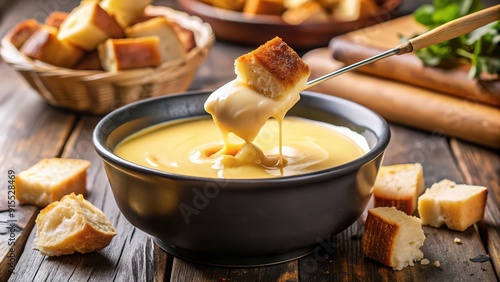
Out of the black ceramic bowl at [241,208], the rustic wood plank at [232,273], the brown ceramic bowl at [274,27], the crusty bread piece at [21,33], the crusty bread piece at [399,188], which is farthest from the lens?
Result: the brown ceramic bowl at [274,27]

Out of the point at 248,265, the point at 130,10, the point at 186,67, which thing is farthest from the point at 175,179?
the point at 130,10

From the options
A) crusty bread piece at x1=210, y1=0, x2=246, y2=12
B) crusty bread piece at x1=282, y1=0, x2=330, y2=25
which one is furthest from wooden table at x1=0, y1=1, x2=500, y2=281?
crusty bread piece at x1=210, y1=0, x2=246, y2=12

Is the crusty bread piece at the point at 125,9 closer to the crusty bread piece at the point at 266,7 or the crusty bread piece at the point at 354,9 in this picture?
the crusty bread piece at the point at 266,7

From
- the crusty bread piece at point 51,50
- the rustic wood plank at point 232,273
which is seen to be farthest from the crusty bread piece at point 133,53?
the rustic wood plank at point 232,273

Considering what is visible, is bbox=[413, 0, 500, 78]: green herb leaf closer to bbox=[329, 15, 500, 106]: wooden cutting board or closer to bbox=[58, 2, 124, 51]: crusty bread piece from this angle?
bbox=[329, 15, 500, 106]: wooden cutting board

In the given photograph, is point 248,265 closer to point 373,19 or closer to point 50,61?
point 50,61
